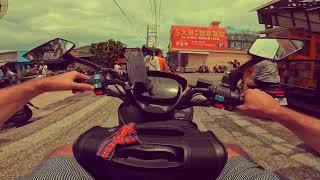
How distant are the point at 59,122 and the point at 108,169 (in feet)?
27.9

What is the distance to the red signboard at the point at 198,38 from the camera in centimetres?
8038

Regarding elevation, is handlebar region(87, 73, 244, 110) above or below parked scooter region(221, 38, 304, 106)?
below

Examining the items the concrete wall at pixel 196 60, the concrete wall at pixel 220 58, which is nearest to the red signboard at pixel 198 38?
the concrete wall at pixel 196 60

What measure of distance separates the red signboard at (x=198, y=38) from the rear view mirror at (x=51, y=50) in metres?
77.2

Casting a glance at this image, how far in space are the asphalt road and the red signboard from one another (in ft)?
228

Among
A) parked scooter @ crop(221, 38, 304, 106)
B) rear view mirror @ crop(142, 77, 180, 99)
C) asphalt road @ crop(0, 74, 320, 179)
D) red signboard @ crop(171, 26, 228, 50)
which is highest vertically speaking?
red signboard @ crop(171, 26, 228, 50)

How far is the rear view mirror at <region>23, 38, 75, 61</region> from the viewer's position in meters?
2.24

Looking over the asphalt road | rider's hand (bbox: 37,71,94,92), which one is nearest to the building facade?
the asphalt road

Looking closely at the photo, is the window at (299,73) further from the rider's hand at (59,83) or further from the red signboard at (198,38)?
the red signboard at (198,38)

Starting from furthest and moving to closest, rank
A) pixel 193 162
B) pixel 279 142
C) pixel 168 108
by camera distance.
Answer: pixel 279 142 → pixel 168 108 → pixel 193 162

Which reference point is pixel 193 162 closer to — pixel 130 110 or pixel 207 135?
pixel 207 135

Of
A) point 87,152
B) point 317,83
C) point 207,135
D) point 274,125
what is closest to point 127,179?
point 87,152

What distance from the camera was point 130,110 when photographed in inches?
78.6

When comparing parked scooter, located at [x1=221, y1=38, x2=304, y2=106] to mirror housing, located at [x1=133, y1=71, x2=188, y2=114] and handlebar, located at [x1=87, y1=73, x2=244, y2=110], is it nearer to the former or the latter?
handlebar, located at [x1=87, y1=73, x2=244, y2=110]
